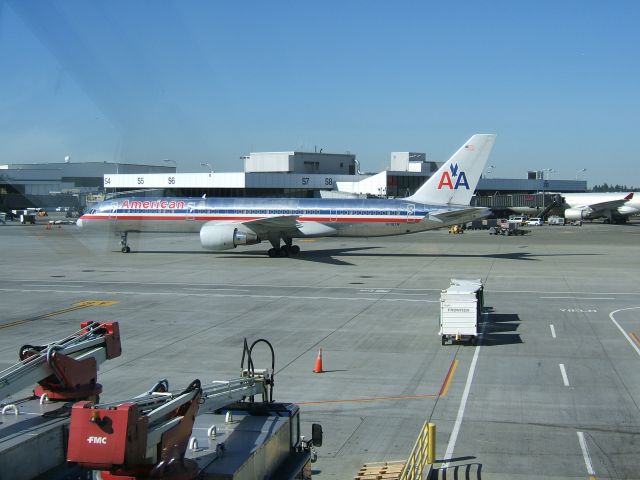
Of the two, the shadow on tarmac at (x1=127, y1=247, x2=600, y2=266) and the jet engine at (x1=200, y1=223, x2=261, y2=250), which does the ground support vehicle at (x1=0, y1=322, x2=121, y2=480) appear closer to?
the jet engine at (x1=200, y1=223, x2=261, y2=250)

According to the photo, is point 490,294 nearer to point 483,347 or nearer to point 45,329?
point 483,347

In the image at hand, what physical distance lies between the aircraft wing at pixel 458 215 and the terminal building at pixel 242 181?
39.2 meters

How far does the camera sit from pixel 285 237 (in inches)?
2205

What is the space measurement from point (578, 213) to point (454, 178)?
7253 centimetres

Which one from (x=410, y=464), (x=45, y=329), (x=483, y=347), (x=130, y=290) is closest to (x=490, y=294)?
(x=483, y=347)

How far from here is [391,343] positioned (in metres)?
24.8

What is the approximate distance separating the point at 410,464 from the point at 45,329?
19.4 metres

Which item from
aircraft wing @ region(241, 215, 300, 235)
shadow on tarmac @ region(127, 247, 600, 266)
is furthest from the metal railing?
shadow on tarmac @ region(127, 247, 600, 266)

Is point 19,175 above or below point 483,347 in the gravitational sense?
above

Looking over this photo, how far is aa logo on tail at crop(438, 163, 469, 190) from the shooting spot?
55.3m

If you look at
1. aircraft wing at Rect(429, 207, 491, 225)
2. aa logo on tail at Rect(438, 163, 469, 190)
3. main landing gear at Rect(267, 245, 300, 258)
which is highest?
aa logo on tail at Rect(438, 163, 469, 190)

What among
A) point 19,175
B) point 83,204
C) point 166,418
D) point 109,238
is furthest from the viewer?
point 83,204

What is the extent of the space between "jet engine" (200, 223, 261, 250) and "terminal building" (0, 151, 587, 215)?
30462 mm

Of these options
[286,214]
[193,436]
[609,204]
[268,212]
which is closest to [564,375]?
[193,436]
